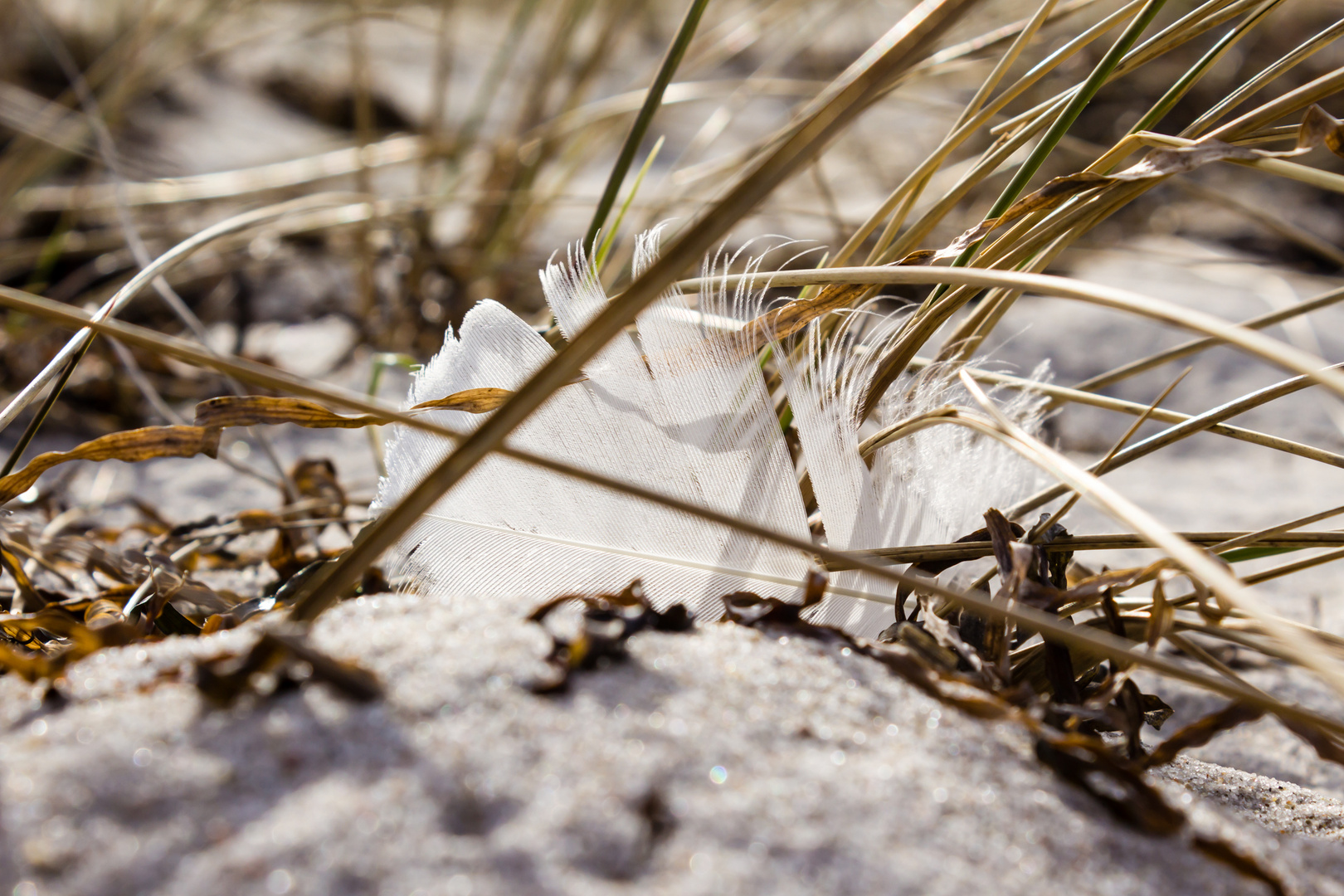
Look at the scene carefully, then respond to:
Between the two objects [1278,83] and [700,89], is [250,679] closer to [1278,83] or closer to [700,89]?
[700,89]

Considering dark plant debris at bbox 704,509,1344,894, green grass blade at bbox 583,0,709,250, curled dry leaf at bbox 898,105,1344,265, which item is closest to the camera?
dark plant debris at bbox 704,509,1344,894

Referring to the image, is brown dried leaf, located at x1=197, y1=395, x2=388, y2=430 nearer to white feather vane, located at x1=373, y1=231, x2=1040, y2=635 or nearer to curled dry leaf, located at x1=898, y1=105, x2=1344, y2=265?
white feather vane, located at x1=373, y1=231, x2=1040, y2=635

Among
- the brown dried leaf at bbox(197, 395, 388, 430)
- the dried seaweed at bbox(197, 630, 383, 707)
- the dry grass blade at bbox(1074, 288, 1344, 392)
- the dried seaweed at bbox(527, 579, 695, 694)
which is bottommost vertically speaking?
the dried seaweed at bbox(197, 630, 383, 707)

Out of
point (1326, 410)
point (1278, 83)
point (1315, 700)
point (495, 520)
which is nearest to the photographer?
point (495, 520)

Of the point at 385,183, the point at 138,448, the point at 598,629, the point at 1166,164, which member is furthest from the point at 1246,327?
the point at 385,183

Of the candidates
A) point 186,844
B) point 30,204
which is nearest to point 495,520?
point 186,844

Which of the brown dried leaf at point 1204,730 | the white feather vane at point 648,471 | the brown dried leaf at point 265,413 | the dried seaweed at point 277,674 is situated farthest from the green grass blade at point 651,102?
the brown dried leaf at point 1204,730

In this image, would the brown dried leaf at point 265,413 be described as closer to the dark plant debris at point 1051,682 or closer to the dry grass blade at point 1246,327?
the dark plant debris at point 1051,682

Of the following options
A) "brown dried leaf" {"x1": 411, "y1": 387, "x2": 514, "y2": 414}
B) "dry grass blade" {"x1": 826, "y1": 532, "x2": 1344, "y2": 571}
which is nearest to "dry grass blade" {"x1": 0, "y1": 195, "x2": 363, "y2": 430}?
"brown dried leaf" {"x1": 411, "y1": 387, "x2": 514, "y2": 414}
